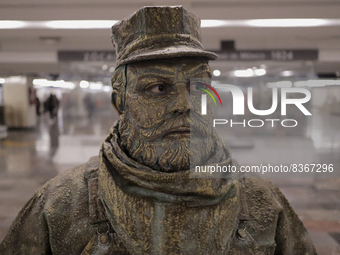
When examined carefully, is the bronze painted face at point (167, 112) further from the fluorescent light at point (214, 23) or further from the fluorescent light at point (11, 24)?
the fluorescent light at point (11, 24)

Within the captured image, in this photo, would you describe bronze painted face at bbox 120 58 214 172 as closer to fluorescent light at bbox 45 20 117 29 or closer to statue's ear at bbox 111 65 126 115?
statue's ear at bbox 111 65 126 115

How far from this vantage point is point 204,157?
1.32 metres

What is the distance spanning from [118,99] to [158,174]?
1.41 feet

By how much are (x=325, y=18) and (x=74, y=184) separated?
9.83ft

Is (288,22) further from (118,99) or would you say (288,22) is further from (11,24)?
(11,24)

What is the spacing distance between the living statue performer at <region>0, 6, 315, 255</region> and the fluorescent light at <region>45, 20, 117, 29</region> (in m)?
2.44

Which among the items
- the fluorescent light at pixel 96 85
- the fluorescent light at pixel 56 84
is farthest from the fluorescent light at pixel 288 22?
the fluorescent light at pixel 56 84

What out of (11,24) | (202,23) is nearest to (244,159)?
(202,23)

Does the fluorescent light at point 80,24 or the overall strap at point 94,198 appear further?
the fluorescent light at point 80,24

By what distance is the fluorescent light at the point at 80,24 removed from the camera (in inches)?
142

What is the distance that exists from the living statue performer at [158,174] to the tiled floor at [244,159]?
A: 0.60 meters

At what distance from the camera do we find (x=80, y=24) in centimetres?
373

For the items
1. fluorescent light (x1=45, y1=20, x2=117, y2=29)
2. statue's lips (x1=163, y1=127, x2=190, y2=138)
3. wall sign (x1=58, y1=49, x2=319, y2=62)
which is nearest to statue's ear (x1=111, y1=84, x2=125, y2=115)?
statue's lips (x1=163, y1=127, x2=190, y2=138)

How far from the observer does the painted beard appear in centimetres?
124
